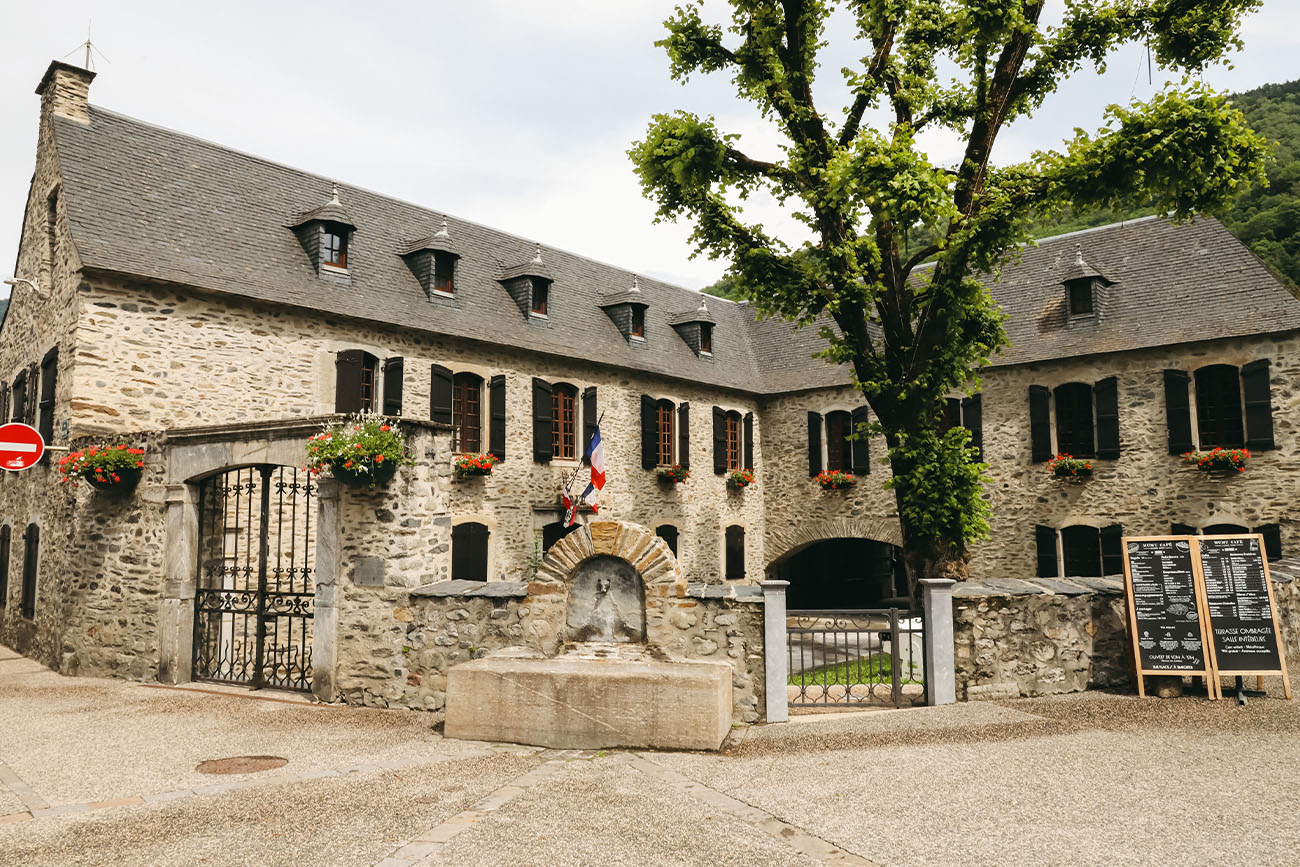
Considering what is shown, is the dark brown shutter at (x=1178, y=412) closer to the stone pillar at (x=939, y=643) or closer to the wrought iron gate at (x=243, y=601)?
the stone pillar at (x=939, y=643)

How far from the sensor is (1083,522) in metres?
16.6

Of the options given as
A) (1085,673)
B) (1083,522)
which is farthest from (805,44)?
(1083,522)

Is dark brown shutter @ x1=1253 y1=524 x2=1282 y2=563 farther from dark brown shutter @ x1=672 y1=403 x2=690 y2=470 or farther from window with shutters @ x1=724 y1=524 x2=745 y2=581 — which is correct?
dark brown shutter @ x1=672 y1=403 x2=690 y2=470

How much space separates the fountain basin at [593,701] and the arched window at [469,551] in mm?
8043

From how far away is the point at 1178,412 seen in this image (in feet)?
51.7

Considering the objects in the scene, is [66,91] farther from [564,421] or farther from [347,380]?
[564,421]

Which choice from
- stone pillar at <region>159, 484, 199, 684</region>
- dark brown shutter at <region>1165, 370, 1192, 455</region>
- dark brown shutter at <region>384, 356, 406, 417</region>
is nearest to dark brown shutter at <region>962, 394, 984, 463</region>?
dark brown shutter at <region>1165, 370, 1192, 455</region>

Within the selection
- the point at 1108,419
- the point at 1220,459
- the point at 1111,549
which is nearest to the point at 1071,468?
the point at 1108,419

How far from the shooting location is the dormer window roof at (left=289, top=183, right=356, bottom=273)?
1448cm

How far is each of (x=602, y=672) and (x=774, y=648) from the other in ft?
5.37

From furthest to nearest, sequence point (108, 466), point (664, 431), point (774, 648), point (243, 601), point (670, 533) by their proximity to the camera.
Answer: point (664, 431) < point (670, 533) < point (108, 466) < point (243, 601) < point (774, 648)

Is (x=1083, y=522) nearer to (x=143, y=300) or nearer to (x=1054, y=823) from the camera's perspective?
(x=1054, y=823)

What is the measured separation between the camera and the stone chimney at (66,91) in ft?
43.3

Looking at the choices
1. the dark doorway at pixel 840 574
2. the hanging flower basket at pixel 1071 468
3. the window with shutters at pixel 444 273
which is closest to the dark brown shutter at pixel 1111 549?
the hanging flower basket at pixel 1071 468
